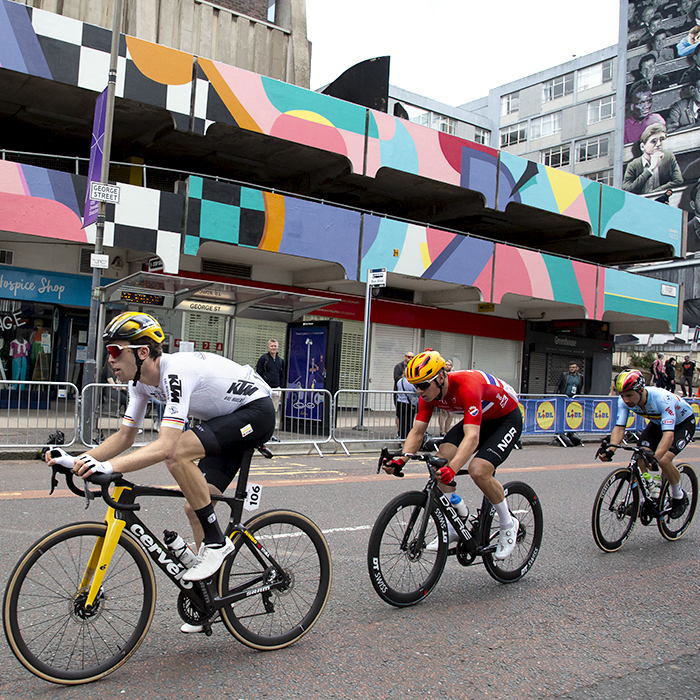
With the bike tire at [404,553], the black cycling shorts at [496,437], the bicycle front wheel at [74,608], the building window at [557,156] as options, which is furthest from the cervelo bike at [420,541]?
the building window at [557,156]

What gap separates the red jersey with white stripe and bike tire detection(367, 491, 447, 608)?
657mm

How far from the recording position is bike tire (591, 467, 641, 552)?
599cm

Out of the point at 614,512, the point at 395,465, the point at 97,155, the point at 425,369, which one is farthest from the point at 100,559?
the point at 97,155

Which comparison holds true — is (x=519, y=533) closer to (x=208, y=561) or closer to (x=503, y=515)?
(x=503, y=515)

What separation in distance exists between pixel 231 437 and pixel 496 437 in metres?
2.26

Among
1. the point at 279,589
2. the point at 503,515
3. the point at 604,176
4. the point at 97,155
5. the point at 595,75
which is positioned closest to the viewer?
the point at 279,589

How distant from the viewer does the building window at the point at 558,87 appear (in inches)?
2677

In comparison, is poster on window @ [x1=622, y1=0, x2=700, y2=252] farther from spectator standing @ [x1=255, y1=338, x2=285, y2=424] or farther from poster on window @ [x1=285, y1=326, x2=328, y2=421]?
spectator standing @ [x1=255, y1=338, x2=285, y2=424]

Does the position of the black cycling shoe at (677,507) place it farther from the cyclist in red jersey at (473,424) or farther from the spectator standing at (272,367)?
the spectator standing at (272,367)

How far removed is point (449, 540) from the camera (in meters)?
4.66

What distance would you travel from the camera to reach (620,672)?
3.63 meters

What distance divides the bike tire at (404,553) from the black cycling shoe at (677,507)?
320 centimetres

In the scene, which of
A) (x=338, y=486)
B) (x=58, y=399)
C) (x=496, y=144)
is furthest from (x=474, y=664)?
(x=496, y=144)

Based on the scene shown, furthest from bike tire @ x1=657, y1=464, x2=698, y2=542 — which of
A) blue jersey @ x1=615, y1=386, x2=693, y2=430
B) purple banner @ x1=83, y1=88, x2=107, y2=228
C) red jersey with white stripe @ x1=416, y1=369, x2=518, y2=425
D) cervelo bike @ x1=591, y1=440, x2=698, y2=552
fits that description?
purple banner @ x1=83, y1=88, x2=107, y2=228
